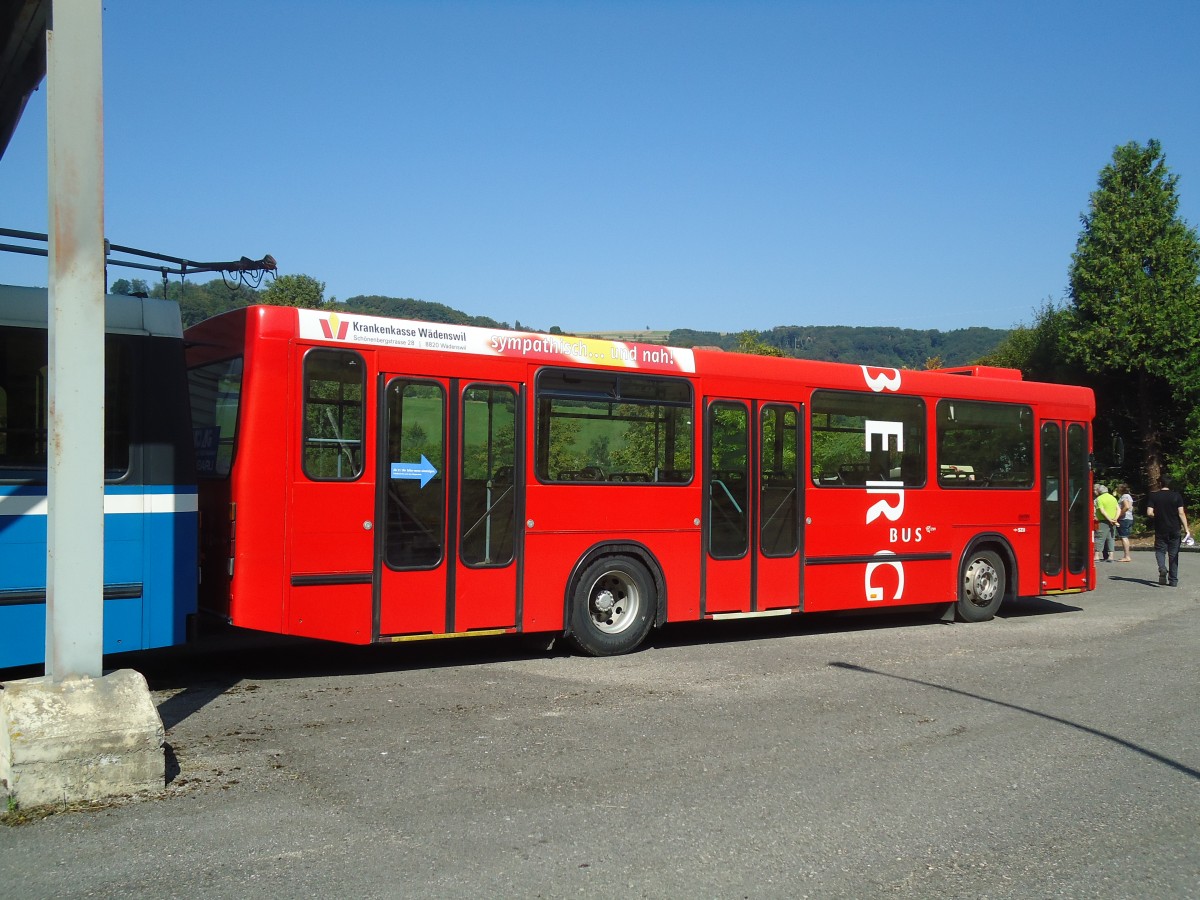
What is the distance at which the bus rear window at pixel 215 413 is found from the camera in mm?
8688

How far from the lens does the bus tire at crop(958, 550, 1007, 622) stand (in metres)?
13.6

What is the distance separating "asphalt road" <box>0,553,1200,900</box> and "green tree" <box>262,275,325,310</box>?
55.9 meters

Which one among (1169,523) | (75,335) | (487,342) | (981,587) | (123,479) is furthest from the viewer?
(1169,523)

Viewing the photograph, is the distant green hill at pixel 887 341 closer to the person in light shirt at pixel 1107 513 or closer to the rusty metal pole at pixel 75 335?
the person in light shirt at pixel 1107 513

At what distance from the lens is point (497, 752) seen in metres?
6.78

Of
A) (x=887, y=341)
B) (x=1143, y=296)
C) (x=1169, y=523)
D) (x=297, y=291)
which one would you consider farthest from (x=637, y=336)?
(x=887, y=341)

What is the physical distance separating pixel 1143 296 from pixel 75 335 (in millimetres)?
32270

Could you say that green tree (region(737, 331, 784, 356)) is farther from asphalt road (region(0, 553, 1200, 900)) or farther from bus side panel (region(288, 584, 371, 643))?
bus side panel (region(288, 584, 371, 643))

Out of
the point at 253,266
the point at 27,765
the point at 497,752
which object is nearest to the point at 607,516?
the point at 497,752

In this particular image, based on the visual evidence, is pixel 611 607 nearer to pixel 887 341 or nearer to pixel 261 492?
pixel 261 492

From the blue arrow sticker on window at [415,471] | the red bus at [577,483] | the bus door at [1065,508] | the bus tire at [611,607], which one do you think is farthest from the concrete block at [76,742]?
the bus door at [1065,508]

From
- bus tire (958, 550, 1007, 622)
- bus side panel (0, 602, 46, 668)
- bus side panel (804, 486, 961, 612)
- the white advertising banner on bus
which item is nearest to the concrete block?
bus side panel (0, 602, 46, 668)

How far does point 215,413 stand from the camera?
29.5 feet

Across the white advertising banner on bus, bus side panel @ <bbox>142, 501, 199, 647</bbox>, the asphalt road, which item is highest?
the white advertising banner on bus
